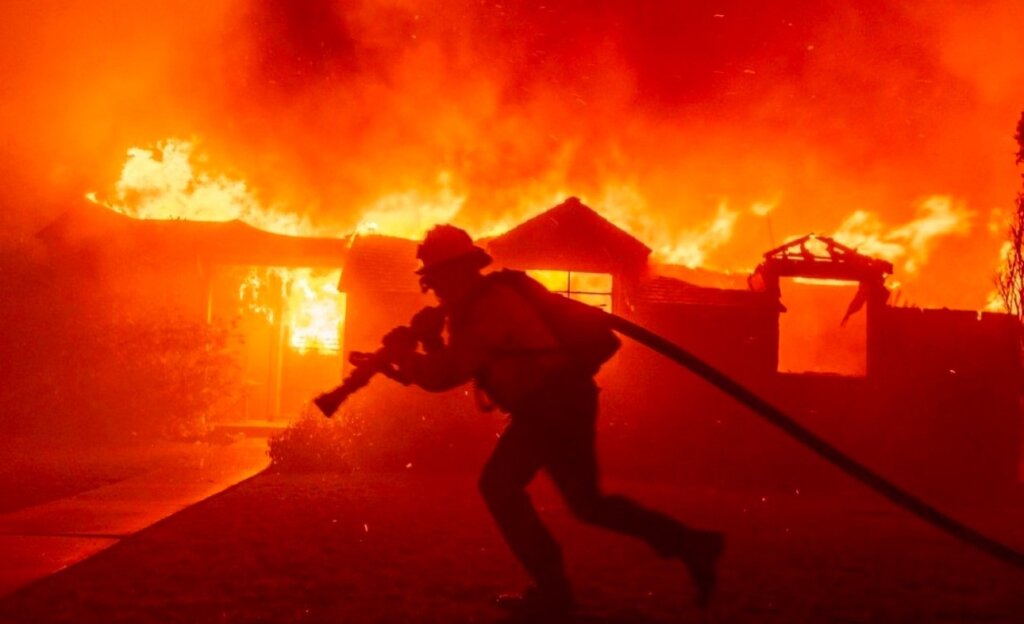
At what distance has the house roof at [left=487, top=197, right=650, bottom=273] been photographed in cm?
1520

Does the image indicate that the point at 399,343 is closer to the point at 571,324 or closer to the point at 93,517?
the point at 571,324

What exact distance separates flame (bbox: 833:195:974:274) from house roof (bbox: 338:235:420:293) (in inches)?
414

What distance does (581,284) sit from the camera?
1709cm

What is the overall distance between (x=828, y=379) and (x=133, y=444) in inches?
413

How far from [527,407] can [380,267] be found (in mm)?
13628

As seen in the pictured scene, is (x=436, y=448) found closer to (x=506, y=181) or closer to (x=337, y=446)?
(x=337, y=446)

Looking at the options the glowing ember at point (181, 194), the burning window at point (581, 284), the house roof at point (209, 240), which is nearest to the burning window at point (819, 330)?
the burning window at point (581, 284)

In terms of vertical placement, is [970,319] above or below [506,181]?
below

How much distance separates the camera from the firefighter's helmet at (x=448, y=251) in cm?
450

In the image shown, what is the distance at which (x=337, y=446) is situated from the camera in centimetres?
1255

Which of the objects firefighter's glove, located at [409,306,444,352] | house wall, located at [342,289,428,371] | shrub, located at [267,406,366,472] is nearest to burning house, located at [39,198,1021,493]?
house wall, located at [342,289,428,371]

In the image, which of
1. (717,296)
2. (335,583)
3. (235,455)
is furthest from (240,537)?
(717,296)

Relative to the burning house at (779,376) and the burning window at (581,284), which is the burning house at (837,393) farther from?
the burning window at (581,284)

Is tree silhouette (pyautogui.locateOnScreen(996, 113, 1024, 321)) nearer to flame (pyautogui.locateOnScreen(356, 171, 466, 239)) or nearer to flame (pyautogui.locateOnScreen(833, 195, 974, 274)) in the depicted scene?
flame (pyautogui.locateOnScreen(833, 195, 974, 274))
